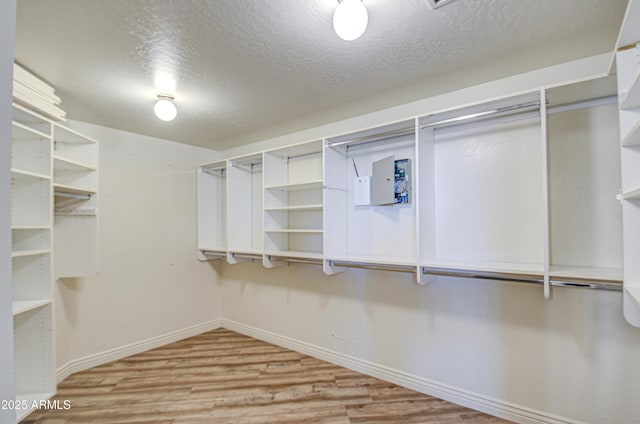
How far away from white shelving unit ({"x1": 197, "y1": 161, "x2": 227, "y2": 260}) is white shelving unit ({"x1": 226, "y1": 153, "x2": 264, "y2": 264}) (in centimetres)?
28

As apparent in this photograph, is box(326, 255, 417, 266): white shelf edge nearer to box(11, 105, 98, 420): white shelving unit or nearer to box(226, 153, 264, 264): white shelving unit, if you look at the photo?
box(226, 153, 264, 264): white shelving unit

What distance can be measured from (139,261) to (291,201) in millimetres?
1874

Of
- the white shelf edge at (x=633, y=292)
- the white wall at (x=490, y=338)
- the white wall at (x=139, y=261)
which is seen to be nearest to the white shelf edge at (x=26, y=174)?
the white wall at (x=139, y=261)

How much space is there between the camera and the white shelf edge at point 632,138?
3.95 ft

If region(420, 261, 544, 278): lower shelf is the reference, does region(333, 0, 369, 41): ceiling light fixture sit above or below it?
above

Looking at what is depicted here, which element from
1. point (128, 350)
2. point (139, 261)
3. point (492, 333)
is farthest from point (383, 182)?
point (128, 350)

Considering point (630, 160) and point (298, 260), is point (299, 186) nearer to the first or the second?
point (298, 260)

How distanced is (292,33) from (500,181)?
1716mm

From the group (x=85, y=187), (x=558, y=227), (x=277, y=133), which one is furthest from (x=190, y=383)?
(x=558, y=227)

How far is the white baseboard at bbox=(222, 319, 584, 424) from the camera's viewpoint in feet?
6.72

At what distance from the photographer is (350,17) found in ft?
4.63

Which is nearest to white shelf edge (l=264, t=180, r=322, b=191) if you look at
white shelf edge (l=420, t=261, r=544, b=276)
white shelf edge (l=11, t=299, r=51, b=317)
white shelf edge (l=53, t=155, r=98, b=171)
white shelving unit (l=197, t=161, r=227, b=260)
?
white shelving unit (l=197, t=161, r=227, b=260)

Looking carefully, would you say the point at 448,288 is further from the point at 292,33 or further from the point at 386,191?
the point at 292,33

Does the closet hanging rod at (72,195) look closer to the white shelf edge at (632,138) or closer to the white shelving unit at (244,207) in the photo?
the white shelving unit at (244,207)
